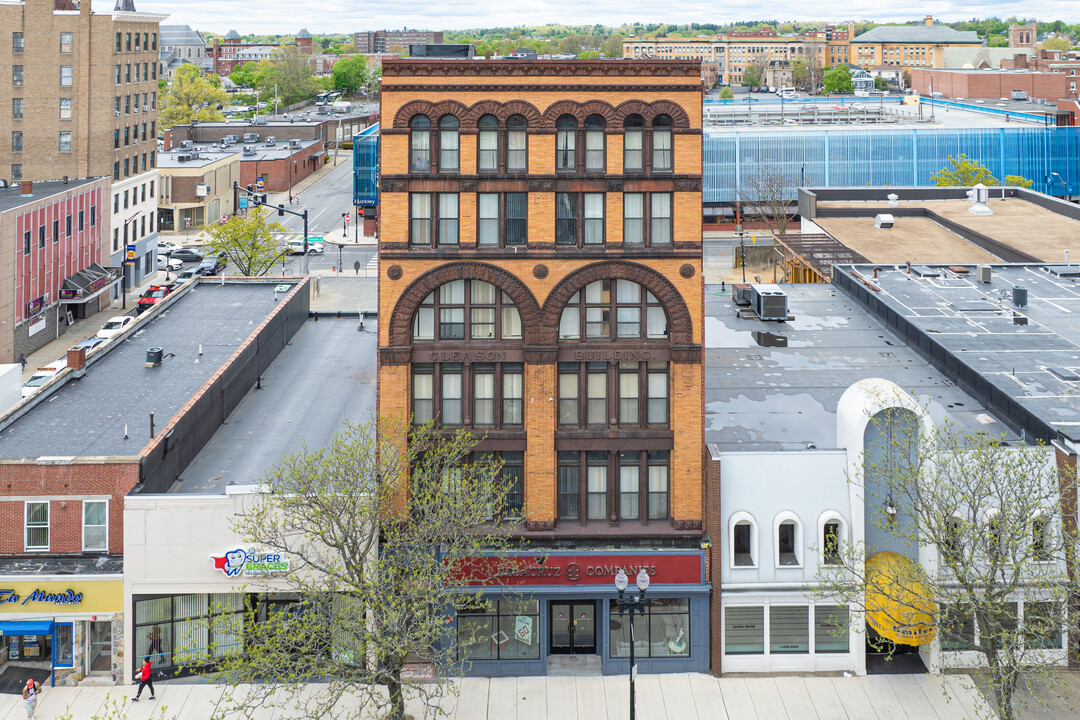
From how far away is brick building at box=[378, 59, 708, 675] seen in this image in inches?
1516

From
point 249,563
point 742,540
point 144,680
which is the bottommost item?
point 144,680

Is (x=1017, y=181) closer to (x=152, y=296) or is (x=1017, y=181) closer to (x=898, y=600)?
(x=152, y=296)

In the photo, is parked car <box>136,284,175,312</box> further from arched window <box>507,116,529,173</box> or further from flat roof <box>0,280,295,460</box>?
arched window <box>507,116,529,173</box>

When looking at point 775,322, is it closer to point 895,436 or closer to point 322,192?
point 895,436

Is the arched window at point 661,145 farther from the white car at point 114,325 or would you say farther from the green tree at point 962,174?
the green tree at point 962,174

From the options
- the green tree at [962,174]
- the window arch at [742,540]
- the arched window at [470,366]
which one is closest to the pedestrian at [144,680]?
the arched window at [470,366]

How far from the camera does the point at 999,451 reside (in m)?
36.1

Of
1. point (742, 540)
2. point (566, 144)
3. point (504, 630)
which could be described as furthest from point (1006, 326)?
point (504, 630)

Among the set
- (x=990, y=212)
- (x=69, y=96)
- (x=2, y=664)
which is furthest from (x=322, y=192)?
(x=2, y=664)

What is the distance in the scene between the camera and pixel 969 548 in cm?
3641

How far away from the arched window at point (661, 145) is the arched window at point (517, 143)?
429cm

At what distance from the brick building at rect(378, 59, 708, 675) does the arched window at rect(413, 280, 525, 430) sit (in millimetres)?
58

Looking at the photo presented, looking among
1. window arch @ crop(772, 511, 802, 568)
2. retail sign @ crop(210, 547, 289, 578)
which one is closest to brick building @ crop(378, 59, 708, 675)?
window arch @ crop(772, 511, 802, 568)

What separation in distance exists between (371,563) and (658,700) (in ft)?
34.1
